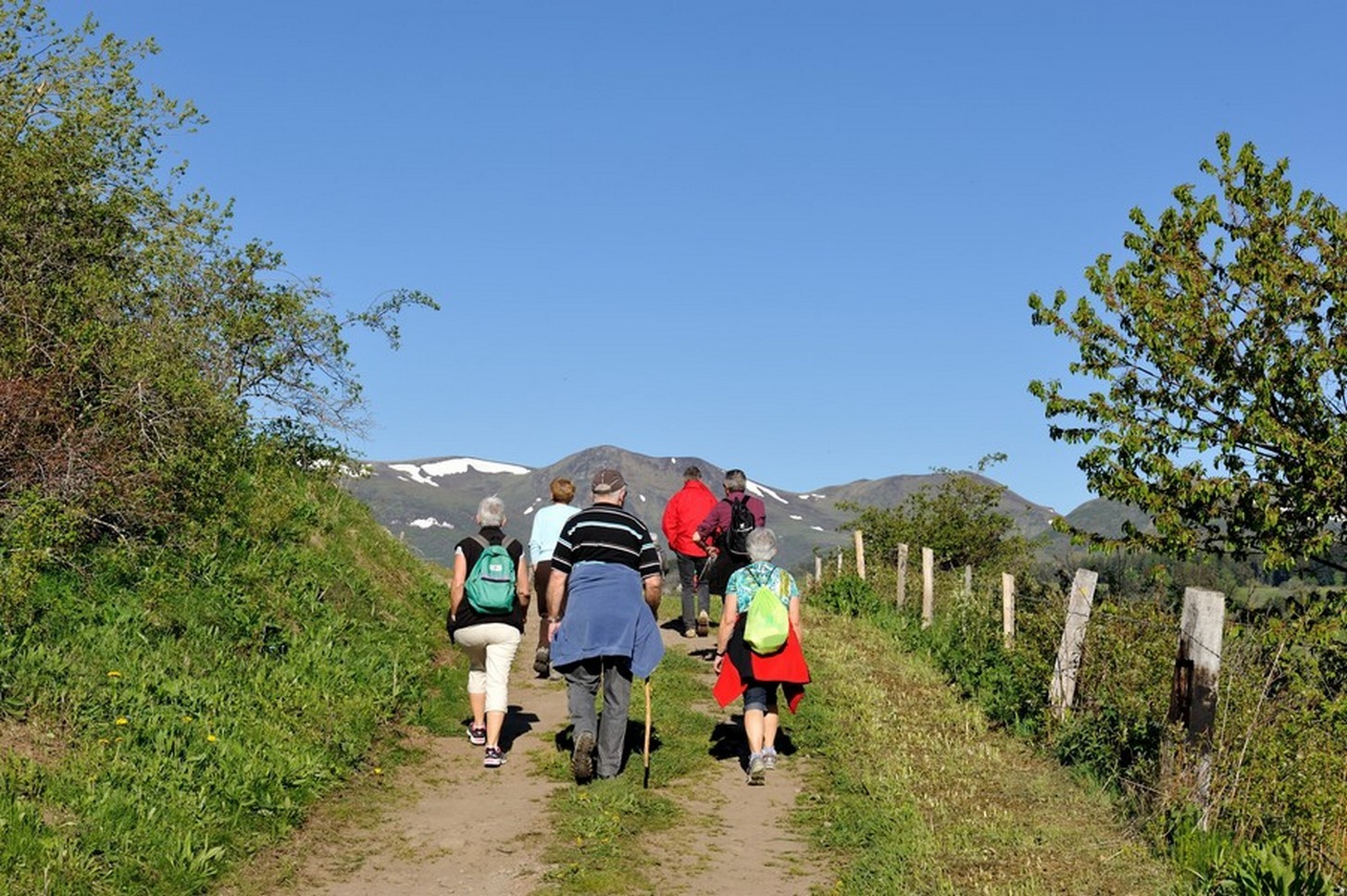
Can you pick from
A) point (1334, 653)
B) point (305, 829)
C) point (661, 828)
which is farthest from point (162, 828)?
point (1334, 653)

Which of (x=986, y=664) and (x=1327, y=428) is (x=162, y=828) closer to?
(x=986, y=664)

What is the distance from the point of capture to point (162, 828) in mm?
6945

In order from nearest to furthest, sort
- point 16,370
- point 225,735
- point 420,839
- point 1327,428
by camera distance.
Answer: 1. point 420,839
2. point 225,735
3. point 16,370
4. point 1327,428

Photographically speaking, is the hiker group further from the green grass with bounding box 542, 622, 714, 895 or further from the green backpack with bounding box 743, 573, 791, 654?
the green grass with bounding box 542, 622, 714, 895

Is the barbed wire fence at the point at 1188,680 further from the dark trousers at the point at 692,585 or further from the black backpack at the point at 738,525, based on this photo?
the dark trousers at the point at 692,585

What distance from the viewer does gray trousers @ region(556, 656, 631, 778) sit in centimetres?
918

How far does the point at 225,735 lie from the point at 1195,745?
21.6 feet

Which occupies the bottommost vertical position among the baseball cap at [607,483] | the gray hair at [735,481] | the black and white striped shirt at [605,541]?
the black and white striped shirt at [605,541]

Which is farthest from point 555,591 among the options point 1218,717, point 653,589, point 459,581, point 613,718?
point 1218,717

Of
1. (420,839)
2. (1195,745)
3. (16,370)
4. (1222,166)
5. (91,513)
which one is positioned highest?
(1222,166)

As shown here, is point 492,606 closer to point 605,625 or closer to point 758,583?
point 605,625

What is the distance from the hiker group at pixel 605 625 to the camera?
9.24m

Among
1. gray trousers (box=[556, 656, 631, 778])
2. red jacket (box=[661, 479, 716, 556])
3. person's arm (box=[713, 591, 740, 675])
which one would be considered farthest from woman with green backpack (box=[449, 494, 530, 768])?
red jacket (box=[661, 479, 716, 556])

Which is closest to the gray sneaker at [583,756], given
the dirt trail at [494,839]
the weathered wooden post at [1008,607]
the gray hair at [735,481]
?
the dirt trail at [494,839]
